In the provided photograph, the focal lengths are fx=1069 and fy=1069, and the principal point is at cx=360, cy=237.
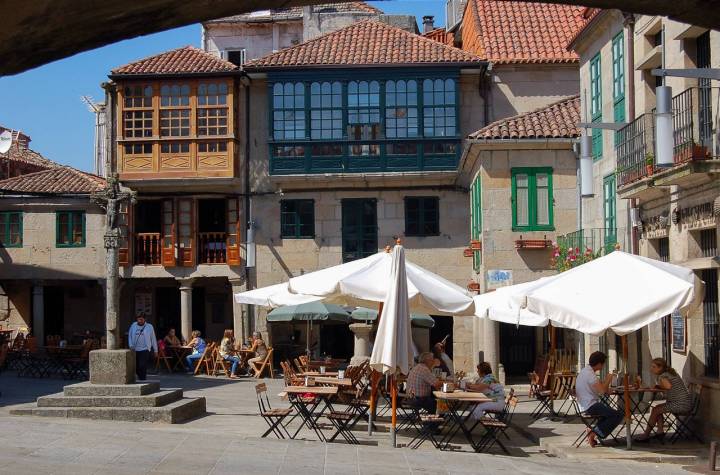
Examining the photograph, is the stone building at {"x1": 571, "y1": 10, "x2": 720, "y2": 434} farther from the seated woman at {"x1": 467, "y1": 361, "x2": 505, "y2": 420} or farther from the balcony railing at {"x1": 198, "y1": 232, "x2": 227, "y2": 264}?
the balcony railing at {"x1": 198, "y1": 232, "x2": 227, "y2": 264}

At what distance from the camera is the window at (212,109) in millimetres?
31719

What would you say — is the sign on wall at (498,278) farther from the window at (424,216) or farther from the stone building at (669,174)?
the window at (424,216)

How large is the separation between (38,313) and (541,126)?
17.2 m

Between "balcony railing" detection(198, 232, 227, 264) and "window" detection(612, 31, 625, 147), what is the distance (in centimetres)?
1513

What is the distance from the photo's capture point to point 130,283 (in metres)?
34.2

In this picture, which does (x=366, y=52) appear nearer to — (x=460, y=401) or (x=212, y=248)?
(x=212, y=248)

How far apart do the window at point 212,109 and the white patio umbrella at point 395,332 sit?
63.2 ft

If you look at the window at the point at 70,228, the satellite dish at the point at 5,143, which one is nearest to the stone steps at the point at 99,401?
the satellite dish at the point at 5,143

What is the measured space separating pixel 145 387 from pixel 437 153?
53.8ft

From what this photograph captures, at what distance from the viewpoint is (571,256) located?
21.6m

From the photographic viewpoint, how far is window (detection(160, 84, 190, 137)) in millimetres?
31750

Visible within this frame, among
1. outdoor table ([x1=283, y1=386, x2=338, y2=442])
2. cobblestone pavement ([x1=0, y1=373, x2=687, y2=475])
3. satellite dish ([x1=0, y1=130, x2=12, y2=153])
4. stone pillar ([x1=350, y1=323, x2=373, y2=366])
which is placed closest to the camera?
cobblestone pavement ([x1=0, y1=373, x2=687, y2=475])

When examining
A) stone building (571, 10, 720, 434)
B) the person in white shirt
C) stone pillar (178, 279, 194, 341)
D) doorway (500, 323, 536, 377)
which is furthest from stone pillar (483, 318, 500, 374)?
the person in white shirt

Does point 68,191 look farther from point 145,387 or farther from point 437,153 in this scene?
point 145,387
